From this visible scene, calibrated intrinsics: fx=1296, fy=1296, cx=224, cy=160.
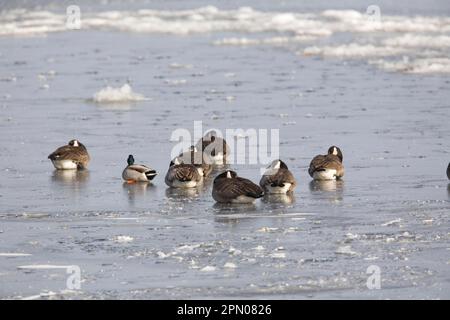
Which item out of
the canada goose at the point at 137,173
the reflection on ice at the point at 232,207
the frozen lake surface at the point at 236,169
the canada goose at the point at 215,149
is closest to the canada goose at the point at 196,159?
the canada goose at the point at 215,149

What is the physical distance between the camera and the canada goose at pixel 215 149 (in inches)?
704

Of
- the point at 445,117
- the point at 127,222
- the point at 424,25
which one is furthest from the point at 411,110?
the point at 424,25

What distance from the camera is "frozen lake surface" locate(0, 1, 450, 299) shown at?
36.6 ft

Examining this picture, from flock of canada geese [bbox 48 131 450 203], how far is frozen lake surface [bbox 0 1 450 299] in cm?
18

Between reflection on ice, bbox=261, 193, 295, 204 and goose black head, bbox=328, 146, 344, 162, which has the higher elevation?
goose black head, bbox=328, 146, 344, 162

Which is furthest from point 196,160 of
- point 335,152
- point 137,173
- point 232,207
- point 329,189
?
point 232,207

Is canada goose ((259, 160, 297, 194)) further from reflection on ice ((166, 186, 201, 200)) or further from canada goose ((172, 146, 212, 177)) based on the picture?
canada goose ((172, 146, 212, 177))

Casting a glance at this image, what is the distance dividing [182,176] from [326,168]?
180cm

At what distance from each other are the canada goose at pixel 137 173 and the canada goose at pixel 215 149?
149 cm

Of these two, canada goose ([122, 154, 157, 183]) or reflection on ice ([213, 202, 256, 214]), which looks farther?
canada goose ([122, 154, 157, 183])

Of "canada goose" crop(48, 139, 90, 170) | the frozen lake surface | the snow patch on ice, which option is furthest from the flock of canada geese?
the snow patch on ice
